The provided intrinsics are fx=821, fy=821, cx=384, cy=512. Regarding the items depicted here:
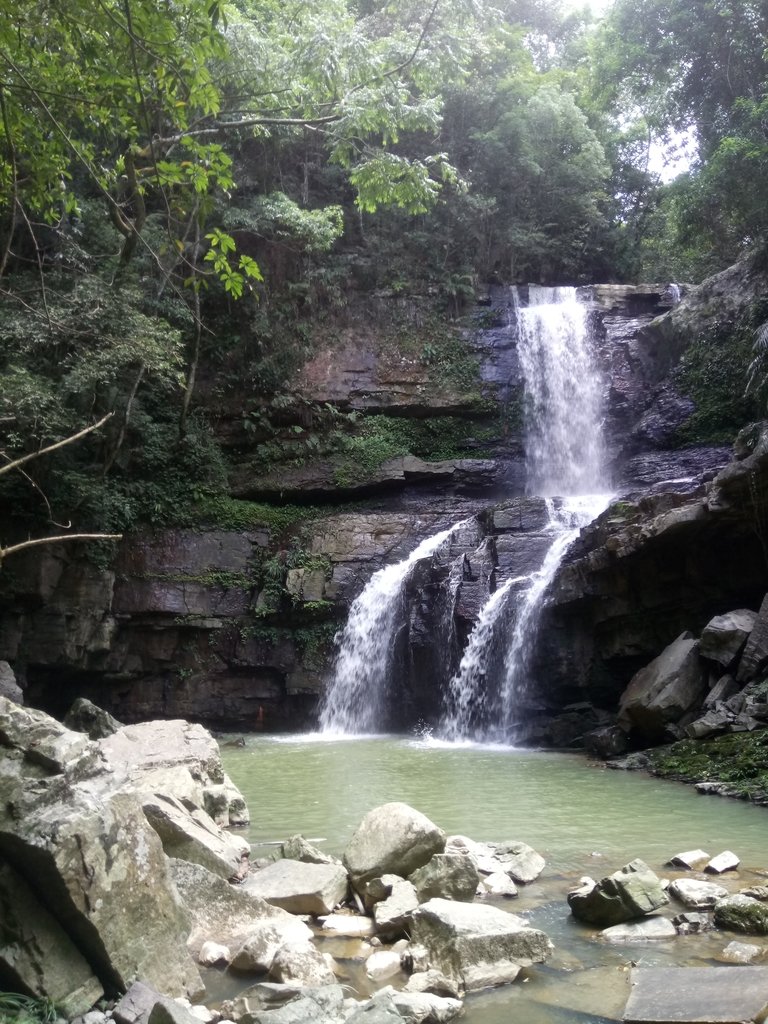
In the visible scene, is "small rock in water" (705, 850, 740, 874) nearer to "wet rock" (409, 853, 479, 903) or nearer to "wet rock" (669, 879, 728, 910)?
"wet rock" (669, 879, 728, 910)

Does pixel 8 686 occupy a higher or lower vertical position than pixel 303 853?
higher

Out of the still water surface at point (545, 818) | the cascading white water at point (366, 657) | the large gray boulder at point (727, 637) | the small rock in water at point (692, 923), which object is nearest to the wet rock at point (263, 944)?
the still water surface at point (545, 818)

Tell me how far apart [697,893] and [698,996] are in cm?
132

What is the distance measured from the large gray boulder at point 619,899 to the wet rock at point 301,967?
4.48ft

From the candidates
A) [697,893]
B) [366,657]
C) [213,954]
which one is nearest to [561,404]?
[366,657]

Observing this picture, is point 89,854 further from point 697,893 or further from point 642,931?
point 697,893

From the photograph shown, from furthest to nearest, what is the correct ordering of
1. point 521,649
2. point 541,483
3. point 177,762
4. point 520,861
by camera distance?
point 541,483 < point 521,649 < point 177,762 < point 520,861

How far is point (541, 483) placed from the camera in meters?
18.9

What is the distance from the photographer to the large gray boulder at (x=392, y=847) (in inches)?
172

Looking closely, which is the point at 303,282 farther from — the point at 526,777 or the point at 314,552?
the point at 526,777

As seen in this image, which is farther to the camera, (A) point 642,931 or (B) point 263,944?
(A) point 642,931

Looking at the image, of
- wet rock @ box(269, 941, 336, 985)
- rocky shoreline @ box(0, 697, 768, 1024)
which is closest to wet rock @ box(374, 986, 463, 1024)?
Answer: rocky shoreline @ box(0, 697, 768, 1024)

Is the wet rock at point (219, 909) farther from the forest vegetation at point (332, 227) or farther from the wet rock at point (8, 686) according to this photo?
the wet rock at point (8, 686)

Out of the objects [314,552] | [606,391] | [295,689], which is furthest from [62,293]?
[606,391]
